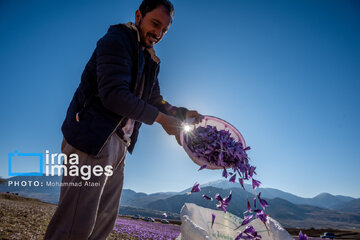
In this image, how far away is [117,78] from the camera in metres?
1.58

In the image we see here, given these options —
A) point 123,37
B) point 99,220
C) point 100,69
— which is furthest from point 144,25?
point 99,220

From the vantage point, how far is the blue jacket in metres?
1.58

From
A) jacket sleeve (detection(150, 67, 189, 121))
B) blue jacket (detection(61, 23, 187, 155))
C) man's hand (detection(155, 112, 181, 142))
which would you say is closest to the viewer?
blue jacket (detection(61, 23, 187, 155))

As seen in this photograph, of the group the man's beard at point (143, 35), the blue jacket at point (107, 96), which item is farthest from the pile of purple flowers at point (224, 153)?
the man's beard at point (143, 35)

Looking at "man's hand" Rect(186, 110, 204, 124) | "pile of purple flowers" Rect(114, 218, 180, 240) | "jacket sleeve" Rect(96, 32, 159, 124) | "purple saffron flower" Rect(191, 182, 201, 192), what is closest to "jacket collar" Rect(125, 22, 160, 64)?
"jacket sleeve" Rect(96, 32, 159, 124)

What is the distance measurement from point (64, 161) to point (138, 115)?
0.73m

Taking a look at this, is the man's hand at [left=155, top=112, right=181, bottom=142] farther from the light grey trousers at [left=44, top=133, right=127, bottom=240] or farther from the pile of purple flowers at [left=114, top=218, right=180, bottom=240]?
the pile of purple flowers at [left=114, top=218, right=180, bottom=240]

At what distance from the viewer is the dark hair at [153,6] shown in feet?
6.49

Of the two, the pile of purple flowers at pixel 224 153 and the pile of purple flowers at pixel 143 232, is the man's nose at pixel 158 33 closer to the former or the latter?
the pile of purple flowers at pixel 224 153

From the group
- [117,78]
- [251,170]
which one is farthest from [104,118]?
[251,170]

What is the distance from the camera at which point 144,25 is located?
6.65ft

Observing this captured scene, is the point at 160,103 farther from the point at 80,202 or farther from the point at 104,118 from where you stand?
the point at 80,202

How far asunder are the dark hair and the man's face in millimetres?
32

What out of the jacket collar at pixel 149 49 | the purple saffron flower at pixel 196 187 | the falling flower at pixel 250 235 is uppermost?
the jacket collar at pixel 149 49
